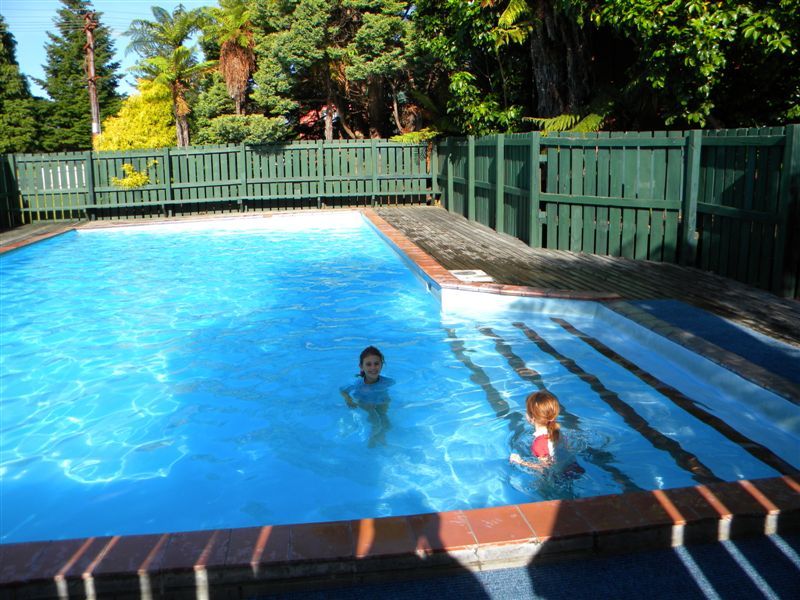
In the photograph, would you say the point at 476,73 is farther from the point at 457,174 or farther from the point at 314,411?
the point at 314,411

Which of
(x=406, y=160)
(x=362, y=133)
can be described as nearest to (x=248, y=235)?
(x=406, y=160)

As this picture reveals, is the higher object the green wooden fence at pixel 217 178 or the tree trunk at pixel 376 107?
the tree trunk at pixel 376 107

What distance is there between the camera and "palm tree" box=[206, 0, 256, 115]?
74.4 ft

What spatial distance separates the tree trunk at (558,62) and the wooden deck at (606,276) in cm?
354

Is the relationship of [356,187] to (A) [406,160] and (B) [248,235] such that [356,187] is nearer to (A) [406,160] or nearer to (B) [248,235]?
(A) [406,160]

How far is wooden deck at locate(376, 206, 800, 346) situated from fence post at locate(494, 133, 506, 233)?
1.00ft

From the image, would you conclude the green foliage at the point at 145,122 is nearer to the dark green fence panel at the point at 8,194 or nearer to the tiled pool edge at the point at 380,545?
the dark green fence panel at the point at 8,194

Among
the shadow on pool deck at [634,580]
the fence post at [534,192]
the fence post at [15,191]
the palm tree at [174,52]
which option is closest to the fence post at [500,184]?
the fence post at [534,192]

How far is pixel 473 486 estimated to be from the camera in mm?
4566

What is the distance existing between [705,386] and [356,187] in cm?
1517

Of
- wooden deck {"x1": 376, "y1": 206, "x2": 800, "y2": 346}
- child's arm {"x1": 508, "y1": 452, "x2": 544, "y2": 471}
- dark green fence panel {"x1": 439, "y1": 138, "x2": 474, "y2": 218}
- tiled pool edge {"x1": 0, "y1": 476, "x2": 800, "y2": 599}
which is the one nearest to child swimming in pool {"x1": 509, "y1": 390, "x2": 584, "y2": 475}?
child's arm {"x1": 508, "y1": 452, "x2": 544, "y2": 471}

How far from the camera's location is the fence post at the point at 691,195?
8680mm

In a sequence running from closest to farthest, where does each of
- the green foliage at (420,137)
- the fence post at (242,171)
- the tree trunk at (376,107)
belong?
the fence post at (242,171) < the green foliage at (420,137) < the tree trunk at (376,107)

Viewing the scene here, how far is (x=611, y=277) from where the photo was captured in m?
8.70
